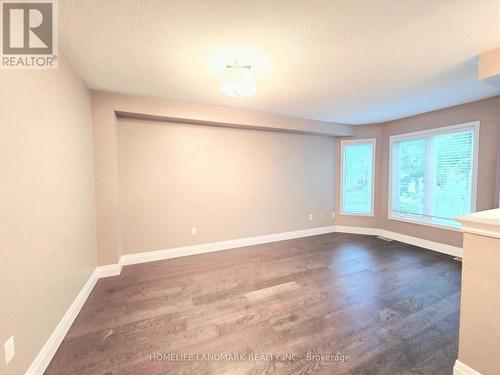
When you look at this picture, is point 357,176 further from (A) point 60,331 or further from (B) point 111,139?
(A) point 60,331

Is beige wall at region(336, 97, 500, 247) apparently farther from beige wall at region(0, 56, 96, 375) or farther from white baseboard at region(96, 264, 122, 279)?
beige wall at region(0, 56, 96, 375)

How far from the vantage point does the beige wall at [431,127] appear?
3.08 metres

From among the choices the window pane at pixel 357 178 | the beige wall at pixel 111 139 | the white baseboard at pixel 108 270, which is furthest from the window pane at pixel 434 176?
the white baseboard at pixel 108 270

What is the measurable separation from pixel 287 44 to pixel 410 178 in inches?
153

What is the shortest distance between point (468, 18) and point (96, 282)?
4.48m

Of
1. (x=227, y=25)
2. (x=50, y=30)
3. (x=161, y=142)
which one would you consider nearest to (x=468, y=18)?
(x=227, y=25)

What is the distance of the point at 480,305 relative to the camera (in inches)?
50.2

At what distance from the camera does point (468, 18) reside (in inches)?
59.2

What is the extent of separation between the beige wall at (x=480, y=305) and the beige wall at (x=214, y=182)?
3111mm

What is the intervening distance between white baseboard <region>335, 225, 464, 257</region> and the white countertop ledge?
298 cm

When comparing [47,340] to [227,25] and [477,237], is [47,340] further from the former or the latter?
[477,237]

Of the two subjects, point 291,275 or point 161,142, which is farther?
point 161,142

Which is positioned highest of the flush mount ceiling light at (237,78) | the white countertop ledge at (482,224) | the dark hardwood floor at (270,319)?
the flush mount ceiling light at (237,78)

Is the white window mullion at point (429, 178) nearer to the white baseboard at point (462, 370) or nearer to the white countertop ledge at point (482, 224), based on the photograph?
the white countertop ledge at point (482, 224)
